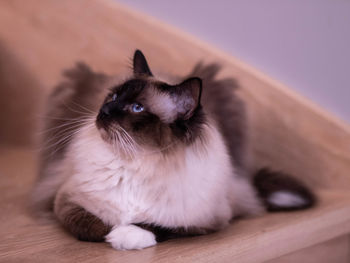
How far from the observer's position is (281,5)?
174 centimetres

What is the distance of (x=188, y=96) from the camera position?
1.16 metres

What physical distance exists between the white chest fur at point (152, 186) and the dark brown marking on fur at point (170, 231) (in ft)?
0.05

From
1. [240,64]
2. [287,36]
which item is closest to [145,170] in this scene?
[240,64]

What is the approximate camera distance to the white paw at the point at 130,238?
1.17 meters

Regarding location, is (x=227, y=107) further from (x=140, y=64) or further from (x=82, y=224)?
(x=82, y=224)

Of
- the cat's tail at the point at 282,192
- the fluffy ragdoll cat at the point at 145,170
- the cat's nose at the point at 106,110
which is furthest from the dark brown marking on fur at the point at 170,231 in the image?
the cat's tail at the point at 282,192

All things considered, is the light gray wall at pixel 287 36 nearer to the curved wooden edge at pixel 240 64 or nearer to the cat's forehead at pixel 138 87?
the curved wooden edge at pixel 240 64

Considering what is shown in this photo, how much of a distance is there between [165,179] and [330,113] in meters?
0.84

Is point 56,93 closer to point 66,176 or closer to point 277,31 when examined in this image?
point 66,176

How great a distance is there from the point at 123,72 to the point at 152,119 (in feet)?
1.66

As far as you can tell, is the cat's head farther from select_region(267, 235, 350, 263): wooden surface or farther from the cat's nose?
select_region(267, 235, 350, 263): wooden surface

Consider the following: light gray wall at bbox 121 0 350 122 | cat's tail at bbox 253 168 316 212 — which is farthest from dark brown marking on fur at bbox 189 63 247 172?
light gray wall at bbox 121 0 350 122

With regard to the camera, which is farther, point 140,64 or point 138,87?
point 140,64

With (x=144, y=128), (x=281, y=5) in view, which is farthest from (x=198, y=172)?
(x=281, y=5)
